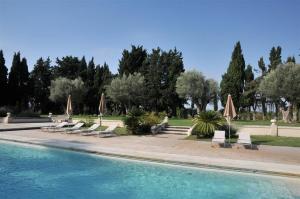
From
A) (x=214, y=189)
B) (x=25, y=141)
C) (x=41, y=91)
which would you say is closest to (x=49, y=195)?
(x=214, y=189)

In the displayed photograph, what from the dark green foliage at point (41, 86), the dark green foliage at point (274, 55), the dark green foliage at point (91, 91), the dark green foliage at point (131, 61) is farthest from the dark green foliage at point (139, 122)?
the dark green foliage at point (41, 86)

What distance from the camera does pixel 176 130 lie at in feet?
82.4

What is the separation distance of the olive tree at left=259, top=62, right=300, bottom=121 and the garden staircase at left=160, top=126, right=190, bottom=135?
16252mm

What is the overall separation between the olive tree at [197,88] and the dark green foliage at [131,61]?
1308cm

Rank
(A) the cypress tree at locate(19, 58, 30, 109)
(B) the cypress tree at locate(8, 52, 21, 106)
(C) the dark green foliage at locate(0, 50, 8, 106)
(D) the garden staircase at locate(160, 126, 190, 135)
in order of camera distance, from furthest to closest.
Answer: (A) the cypress tree at locate(19, 58, 30, 109) → (B) the cypress tree at locate(8, 52, 21, 106) → (C) the dark green foliage at locate(0, 50, 8, 106) → (D) the garden staircase at locate(160, 126, 190, 135)

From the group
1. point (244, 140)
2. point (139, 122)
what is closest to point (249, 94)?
point (139, 122)

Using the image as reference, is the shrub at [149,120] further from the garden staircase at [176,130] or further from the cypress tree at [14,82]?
the cypress tree at [14,82]

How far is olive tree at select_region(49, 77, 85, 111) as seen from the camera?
57781 millimetres

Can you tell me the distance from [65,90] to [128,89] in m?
13.1

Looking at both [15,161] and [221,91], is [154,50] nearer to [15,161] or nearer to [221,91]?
[221,91]

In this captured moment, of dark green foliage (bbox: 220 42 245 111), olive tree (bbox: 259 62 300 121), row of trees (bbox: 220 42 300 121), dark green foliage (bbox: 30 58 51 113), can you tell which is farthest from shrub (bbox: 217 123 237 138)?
dark green foliage (bbox: 30 58 51 113)

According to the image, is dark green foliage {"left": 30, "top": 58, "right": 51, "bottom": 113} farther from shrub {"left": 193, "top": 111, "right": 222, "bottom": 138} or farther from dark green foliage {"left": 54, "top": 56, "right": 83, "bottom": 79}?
shrub {"left": 193, "top": 111, "right": 222, "bottom": 138}

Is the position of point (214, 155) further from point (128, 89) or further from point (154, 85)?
point (154, 85)

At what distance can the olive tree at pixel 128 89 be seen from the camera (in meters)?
52.9
